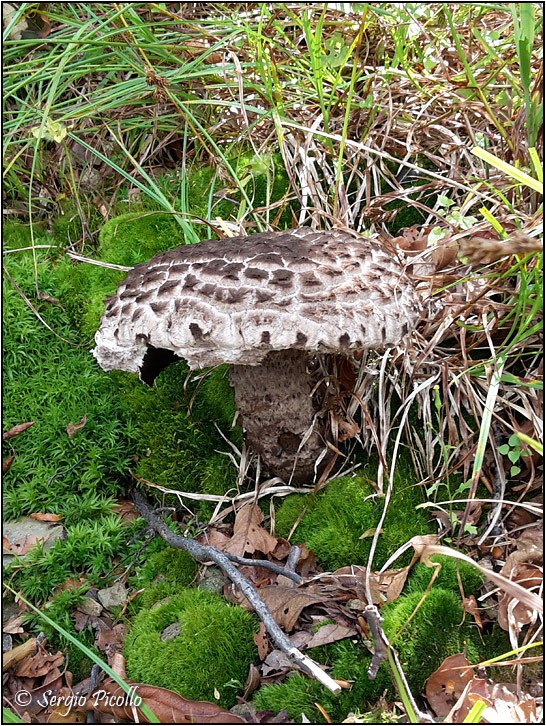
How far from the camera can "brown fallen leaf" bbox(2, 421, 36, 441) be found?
2.99 metres

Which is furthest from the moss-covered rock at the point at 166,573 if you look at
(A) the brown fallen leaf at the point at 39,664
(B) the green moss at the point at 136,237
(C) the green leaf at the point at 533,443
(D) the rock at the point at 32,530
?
(B) the green moss at the point at 136,237

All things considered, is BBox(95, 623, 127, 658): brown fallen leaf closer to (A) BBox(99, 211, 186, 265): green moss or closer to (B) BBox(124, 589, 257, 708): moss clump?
(B) BBox(124, 589, 257, 708): moss clump

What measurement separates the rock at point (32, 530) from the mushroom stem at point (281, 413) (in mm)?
1069

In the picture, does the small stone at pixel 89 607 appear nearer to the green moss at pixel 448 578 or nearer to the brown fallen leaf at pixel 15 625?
the brown fallen leaf at pixel 15 625

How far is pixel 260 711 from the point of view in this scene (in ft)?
6.50

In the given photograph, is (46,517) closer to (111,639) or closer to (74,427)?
(74,427)

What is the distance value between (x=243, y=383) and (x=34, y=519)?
129 cm

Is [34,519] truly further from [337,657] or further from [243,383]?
[337,657]

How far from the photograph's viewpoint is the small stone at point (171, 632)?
2.29 metres

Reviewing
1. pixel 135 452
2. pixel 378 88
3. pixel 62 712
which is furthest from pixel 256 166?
pixel 62 712

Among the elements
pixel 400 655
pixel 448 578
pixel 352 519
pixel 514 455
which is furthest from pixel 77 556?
pixel 514 455

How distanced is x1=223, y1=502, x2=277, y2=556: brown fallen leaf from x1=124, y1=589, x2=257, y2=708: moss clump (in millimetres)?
291

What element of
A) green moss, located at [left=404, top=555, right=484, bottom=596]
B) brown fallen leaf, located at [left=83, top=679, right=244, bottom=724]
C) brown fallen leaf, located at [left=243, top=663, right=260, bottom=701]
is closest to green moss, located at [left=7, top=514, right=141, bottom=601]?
brown fallen leaf, located at [left=83, top=679, right=244, bottom=724]

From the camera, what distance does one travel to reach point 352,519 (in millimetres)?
2572
